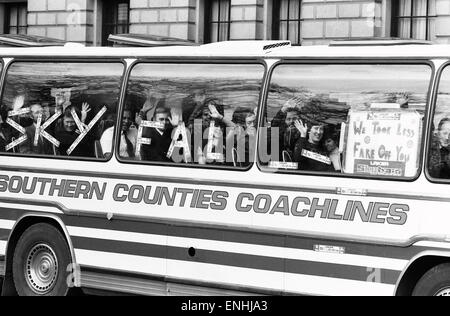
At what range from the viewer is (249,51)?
11.3 m

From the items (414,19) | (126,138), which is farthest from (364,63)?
(414,19)

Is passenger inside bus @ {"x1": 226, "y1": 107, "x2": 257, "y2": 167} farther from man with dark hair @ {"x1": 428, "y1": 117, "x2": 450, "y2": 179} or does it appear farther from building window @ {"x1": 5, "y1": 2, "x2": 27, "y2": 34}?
building window @ {"x1": 5, "y1": 2, "x2": 27, "y2": 34}

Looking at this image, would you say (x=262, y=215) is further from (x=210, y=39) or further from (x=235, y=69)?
(x=210, y=39)

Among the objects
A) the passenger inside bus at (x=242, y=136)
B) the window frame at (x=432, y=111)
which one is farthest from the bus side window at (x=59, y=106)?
the window frame at (x=432, y=111)

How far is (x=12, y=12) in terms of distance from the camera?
112 ft

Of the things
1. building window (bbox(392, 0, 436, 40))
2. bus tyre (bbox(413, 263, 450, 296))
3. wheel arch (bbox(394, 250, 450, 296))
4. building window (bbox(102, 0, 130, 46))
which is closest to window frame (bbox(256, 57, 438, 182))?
wheel arch (bbox(394, 250, 450, 296))

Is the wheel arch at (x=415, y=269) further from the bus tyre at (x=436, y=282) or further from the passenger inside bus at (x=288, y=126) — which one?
the passenger inside bus at (x=288, y=126)

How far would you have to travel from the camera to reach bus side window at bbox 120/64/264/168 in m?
11.1

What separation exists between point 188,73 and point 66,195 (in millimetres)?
2075

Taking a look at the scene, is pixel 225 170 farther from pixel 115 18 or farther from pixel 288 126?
pixel 115 18

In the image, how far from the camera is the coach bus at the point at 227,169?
9.98 meters

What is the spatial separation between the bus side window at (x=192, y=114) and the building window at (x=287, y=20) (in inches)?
611

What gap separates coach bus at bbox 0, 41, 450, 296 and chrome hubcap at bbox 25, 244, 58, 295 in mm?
17

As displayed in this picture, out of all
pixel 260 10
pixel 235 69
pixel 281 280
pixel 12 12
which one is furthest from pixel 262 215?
pixel 12 12
